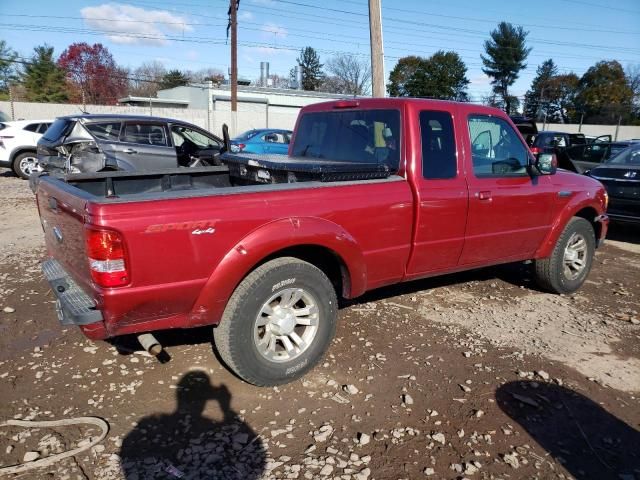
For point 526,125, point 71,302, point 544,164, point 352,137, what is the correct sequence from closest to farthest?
point 71,302, point 352,137, point 544,164, point 526,125

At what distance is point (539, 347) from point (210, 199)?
2983 millimetres

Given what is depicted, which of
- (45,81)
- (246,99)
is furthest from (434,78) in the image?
(45,81)

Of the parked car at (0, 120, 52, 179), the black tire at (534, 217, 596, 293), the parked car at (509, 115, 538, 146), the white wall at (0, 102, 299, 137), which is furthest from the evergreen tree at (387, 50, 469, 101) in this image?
the black tire at (534, 217, 596, 293)

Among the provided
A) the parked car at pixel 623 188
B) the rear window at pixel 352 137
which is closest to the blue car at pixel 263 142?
the parked car at pixel 623 188

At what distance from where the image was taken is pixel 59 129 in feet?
31.3

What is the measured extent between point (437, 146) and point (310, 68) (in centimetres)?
8311

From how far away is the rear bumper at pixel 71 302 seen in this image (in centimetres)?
261

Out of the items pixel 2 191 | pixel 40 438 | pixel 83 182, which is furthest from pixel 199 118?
pixel 40 438

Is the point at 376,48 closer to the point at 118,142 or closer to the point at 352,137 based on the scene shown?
the point at 118,142

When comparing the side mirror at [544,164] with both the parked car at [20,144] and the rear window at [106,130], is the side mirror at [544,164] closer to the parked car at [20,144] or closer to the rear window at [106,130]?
the rear window at [106,130]

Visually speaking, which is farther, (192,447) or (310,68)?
(310,68)

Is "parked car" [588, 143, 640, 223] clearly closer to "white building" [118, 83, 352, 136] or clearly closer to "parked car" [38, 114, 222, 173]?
"parked car" [38, 114, 222, 173]

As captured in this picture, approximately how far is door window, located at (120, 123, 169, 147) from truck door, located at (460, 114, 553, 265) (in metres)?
7.16

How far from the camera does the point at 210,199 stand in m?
2.78
